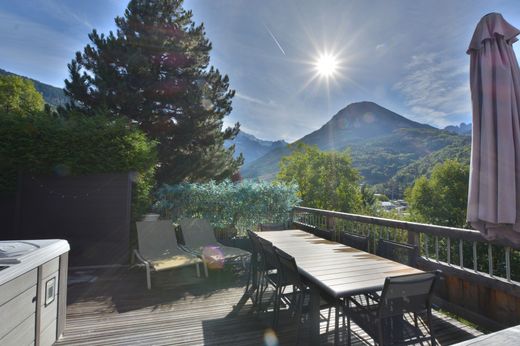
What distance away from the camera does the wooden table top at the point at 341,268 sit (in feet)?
6.77

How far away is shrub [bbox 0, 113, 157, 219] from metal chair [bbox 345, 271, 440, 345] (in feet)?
15.8

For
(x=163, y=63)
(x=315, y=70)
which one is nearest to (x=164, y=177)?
(x=163, y=63)

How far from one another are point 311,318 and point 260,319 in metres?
0.88

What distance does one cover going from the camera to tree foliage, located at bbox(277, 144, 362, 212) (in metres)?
18.7

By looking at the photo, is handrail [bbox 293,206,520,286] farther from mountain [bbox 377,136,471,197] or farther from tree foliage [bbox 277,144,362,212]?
mountain [bbox 377,136,471,197]

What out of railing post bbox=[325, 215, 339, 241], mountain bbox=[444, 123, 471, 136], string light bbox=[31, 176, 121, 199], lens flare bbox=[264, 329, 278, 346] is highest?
mountain bbox=[444, 123, 471, 136]

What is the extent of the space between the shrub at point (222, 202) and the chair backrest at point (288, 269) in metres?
3.47

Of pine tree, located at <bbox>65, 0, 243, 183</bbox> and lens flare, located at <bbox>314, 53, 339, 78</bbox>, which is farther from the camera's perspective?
pine tree, located at <bbox>65, 0, 243, 183</bbox>

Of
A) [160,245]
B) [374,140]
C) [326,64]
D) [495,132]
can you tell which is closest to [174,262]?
[160,245]

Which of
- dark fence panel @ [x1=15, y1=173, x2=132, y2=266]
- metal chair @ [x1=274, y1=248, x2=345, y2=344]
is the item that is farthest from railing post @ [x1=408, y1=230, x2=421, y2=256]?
dark fence panel @ [x1=15, y1=173, x2=132, y2=266]

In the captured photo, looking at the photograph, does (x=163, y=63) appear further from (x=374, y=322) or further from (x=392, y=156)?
(x=392, y=156)

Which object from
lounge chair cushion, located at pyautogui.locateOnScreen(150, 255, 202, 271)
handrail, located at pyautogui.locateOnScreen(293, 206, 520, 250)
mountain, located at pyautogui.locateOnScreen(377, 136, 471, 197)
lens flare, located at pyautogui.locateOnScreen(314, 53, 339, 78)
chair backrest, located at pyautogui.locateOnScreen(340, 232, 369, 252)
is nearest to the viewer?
handrail, located at pyautogui.locateOnScreen(293, 206, 520, 250)

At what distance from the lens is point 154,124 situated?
10648mm

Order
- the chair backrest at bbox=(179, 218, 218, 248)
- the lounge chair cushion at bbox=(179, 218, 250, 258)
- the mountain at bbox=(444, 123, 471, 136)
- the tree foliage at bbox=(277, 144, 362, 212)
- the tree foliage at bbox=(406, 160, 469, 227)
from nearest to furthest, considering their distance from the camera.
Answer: the lounge chair cushion at bbox=(179, 218, 250, 258) < the chair backrest at bbox=(179, 218, 218, 248) < the tree foliage at bbox=(277, 144, 362, 212) < the tree foliage at bbox=(406, 160, 469, 227) < the mountain at bbox=(444, 123, 471, 136)
